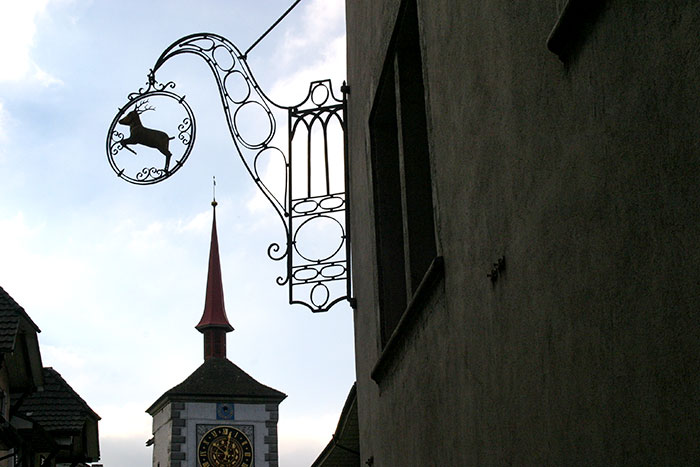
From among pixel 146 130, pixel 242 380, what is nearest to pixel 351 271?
pixel 146 130

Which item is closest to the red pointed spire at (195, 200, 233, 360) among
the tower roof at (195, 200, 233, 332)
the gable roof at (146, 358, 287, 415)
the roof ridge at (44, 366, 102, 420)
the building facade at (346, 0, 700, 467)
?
→ the tower roof at (195, 200, 233, 332)

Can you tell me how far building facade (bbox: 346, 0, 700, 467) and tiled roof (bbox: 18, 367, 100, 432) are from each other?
1093 centimetres

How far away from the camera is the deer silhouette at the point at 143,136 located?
307 inches

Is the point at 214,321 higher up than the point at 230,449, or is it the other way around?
the point at 214,321

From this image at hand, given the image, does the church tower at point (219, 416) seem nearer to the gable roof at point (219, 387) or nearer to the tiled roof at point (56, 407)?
the gable roof at point (219, 387)

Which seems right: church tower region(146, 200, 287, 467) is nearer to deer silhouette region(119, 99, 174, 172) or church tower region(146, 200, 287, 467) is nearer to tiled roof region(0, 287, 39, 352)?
tiled roof region(0, 287, 39, 352)

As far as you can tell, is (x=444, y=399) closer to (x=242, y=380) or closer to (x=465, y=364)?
(x=465, y=364)

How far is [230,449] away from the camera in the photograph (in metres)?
58.2

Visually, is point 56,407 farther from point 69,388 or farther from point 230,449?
point 230,449

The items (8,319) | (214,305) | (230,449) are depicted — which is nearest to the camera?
(8,319)

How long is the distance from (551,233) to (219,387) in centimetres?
5482

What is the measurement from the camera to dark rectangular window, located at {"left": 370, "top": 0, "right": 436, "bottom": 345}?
5.62 meters

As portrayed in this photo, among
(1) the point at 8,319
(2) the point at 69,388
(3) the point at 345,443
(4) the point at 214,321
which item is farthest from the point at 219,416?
(3) the point at 345,443

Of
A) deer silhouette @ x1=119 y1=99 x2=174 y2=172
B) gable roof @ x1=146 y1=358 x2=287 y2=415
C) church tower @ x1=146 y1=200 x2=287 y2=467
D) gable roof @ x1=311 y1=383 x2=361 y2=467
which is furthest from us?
church tower @ x1=146 y1=200 x2=287 y2=467
